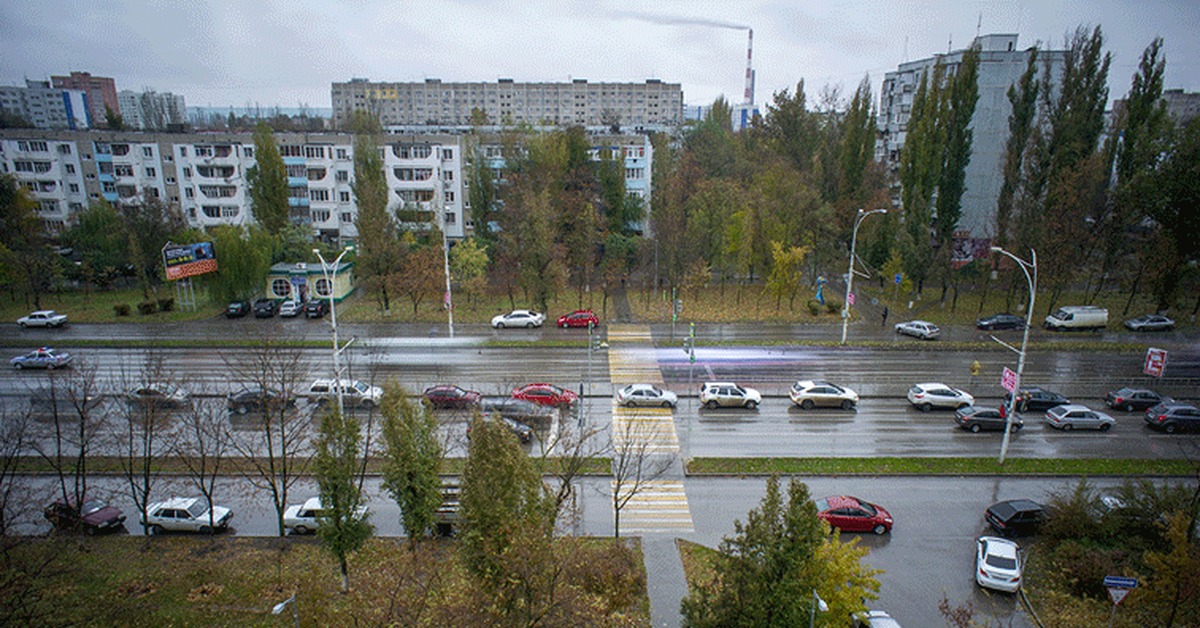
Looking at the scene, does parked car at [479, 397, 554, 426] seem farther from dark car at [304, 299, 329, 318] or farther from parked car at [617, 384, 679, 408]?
dark car at [304, 299, 329, 318]

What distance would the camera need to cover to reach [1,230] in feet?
187

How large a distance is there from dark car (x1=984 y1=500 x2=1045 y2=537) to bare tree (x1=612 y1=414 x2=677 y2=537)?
12233 mm

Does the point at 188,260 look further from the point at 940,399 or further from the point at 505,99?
the point at 505,99

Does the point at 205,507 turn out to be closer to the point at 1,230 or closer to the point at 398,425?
the point at 398,425

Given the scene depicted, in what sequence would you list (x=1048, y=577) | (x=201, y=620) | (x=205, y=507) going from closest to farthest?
1. (x=201, y=620)
2. (x=1048, y=577)
3. (x=205, y=507)

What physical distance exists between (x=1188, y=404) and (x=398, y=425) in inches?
1576

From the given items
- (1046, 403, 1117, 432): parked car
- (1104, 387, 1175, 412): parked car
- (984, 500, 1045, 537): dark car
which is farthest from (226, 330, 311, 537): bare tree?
(1104, 387, 1175, 412): parked car

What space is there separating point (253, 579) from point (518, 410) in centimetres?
1316

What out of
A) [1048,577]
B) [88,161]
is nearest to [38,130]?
[88,161]

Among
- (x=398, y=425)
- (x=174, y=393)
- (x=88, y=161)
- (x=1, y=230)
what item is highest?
(x=88, y=161)

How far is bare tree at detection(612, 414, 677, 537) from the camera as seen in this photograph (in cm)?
2335

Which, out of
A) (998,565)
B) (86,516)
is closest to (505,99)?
(86,516)

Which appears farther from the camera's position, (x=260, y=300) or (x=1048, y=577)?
(x=260, y=300)

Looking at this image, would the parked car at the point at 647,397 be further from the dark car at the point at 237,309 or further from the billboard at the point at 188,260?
the billboard at the point at 188,260
